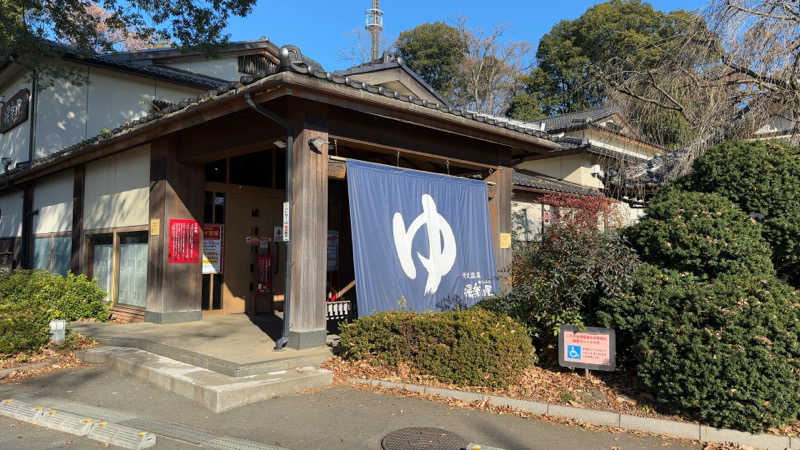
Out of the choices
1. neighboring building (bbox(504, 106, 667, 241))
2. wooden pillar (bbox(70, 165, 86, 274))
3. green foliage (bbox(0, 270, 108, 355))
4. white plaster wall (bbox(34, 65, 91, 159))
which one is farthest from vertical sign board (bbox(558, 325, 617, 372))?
white plaster wall (bbox(34, 65, 91, 159))

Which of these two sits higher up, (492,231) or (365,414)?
(492,231)

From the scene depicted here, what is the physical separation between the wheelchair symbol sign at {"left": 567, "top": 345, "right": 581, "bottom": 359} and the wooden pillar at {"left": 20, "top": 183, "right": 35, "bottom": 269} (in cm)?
1626

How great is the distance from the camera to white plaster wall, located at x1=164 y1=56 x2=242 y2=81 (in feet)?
66.3

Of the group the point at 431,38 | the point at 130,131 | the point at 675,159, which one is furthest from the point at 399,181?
the point at 431,38

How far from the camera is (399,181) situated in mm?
8961

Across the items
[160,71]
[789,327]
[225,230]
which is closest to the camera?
[789,327]

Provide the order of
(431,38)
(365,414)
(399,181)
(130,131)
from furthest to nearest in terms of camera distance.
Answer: (431,38), (130,131), (399,181), (365,414)

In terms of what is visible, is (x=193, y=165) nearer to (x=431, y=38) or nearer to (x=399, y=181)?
(x=399, y=181)

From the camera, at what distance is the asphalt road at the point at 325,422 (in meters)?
4.93

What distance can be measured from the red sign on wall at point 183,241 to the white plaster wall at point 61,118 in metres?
9.47

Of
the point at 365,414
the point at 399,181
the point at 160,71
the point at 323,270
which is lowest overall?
the point at 365,414

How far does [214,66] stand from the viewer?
68.1ft

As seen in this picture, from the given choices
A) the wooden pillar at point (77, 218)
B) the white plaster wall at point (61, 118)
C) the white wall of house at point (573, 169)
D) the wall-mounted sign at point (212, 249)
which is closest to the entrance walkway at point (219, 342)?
the wall-mounted sign at point (212, 249)

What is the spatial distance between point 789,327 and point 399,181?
5.51 meters
